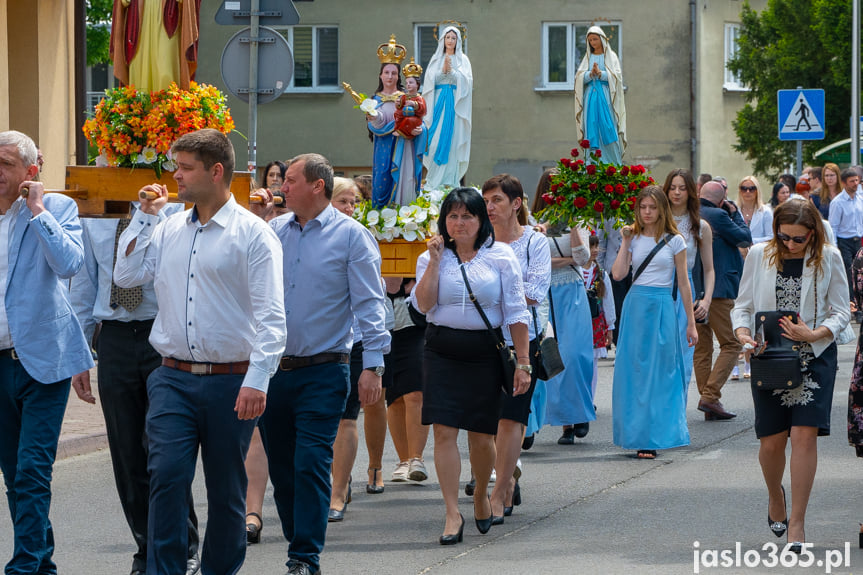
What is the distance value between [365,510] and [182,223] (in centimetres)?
329

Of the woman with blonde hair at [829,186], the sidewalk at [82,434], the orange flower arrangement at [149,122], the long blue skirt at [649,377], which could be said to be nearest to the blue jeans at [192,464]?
the orange flower arrangement at [149,122]

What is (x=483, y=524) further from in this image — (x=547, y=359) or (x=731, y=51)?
(x=731, y=51)

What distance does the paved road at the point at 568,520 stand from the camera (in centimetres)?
734

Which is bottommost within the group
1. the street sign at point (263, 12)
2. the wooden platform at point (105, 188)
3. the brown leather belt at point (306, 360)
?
the brown leather belt at point (306, 360)

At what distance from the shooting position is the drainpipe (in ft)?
113

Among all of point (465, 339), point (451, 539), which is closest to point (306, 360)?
point (465, 339)

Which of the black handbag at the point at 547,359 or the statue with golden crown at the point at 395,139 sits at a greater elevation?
the statue with golden crown at the point at 395,139

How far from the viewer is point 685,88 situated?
1367 inches

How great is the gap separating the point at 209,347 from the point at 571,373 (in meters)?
6.05

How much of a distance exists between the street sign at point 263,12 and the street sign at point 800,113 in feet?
39.0

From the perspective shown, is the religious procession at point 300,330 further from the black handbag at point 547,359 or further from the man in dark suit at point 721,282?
the man in dark suit at point 721,282

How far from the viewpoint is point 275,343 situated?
5.89 metres

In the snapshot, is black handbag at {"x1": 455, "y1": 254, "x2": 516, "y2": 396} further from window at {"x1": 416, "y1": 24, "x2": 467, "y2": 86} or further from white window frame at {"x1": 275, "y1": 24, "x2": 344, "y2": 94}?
white window frame at {"x1": 275, "y1": 24, "x2": 344, "y2": 94}

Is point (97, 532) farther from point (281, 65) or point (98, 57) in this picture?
point (98, 57)
